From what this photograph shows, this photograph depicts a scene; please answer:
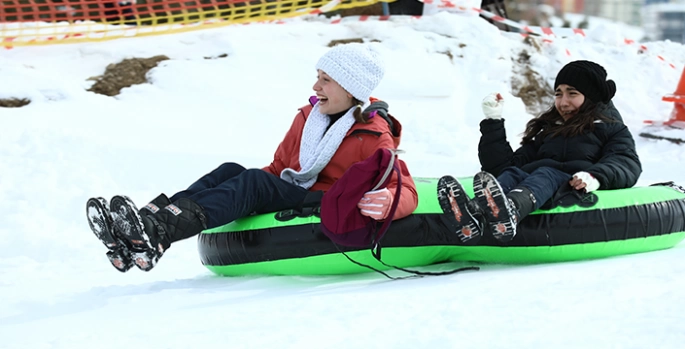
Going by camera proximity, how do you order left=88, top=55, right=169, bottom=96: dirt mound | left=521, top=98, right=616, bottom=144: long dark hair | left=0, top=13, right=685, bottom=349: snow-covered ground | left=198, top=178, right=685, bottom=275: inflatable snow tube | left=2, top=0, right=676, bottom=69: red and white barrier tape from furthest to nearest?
left=2, top=0, right=676, bottom=69: red and white barrier tape → left=88, top=55, right=169, bottom=96: dirt mound → left=521, top=98, right=616, bottom=144: long dark hair → left=198, top=178, right=685, bottom=275: inflatable snow tube → left=0, top=13, right=685, bottom=349: snow-covered ground

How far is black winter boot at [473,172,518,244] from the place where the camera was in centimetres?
→ 287

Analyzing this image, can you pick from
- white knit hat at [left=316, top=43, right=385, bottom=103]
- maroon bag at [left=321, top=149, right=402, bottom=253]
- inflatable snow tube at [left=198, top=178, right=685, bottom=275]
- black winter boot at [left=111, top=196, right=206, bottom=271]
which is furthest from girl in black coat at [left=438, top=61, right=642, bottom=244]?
black winter boot at [left=111, top=196, right=206, bottom=271]

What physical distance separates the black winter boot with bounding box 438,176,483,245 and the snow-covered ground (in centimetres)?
19

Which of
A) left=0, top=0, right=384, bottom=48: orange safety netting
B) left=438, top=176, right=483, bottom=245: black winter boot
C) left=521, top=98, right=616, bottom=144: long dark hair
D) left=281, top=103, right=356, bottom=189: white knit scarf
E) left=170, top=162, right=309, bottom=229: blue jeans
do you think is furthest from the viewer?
left=0, top=0, right=384, bottom=48: orange safety netting

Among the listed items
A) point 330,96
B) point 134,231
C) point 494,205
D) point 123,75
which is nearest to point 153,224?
point 134,231

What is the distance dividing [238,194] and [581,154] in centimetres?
161

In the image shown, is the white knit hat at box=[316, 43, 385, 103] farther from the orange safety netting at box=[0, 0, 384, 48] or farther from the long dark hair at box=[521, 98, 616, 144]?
the orange safety netting at box=[0, 0, 384, 48]

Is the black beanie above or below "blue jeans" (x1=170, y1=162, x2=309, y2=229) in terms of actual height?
above

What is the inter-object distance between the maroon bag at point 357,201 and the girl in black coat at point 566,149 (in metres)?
0.31

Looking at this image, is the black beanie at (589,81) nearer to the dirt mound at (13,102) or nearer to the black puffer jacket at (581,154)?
the black puffer jacket at (581,154)

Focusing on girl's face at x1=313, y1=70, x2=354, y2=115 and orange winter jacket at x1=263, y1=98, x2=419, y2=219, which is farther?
girl's face at x1=313, y1=70, x2=354, y2=115

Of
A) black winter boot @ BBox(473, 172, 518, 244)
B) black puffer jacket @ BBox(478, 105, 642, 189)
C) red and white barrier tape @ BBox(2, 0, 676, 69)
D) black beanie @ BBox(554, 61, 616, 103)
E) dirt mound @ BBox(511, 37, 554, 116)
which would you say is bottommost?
dirt mound @ BBox(511, 37, 554, 116)

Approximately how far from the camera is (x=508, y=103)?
767 cm

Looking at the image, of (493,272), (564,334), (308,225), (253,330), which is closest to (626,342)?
(564,334)
